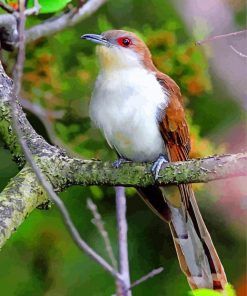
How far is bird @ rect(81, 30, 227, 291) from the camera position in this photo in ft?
9.99

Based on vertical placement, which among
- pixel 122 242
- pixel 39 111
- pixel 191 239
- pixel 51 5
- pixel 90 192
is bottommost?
pixel 90 192

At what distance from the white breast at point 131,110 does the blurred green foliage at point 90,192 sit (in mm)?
559

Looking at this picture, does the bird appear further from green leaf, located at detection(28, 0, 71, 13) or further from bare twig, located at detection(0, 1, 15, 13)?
bare twig, located at detection(0, 1, 15, 13)

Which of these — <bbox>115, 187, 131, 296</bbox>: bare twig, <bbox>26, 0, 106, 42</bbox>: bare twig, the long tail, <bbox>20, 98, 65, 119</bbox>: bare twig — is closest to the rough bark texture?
<bbox>115, 187, 131, 296</bbox>: bare twig

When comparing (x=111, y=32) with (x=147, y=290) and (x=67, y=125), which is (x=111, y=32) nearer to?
(x=67, y=125)

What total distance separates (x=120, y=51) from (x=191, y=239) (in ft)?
2.38

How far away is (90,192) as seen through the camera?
13.0ft

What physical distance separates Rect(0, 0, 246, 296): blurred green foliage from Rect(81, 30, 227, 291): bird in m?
Answer: 0.46

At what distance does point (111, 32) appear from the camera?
3342 millimetres

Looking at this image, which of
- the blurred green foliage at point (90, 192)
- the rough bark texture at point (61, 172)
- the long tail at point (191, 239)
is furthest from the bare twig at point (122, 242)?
the blurred green foliage at point (90, 192)

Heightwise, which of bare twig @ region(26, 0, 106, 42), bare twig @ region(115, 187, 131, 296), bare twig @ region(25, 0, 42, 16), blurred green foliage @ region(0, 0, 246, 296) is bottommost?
blurred green foliage @ region(0, 0, 246, 296)

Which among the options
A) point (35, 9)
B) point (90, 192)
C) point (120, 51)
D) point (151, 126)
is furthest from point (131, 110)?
point (90, 192)

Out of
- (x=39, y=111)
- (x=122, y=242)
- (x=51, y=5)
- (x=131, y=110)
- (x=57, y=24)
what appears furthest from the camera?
(x=39, y=111)

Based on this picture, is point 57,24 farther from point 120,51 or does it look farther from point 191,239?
point 191,239
